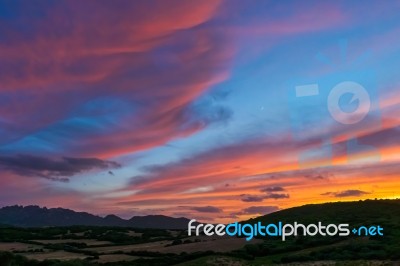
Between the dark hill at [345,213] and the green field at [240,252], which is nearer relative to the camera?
the green field at [240,252]

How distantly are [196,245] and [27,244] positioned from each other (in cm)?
5336

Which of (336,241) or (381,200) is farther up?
(381,200)


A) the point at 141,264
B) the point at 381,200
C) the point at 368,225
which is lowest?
the point at 141,264

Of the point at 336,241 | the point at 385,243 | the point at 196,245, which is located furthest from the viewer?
the point at 196,245

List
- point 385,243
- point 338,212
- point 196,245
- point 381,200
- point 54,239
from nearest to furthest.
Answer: point 385,243, point 196,245, point 54,239, point 338,212, point 381,200

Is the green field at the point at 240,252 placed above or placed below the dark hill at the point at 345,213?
below

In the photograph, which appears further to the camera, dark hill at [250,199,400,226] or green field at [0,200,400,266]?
dark hill at [250,199,400,226]

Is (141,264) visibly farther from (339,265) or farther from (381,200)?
(381,200)

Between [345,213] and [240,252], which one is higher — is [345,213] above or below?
above

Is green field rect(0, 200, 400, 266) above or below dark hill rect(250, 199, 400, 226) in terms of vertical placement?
below

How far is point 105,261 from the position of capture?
87.9 m

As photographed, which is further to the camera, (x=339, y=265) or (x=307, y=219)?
(x=307, y=219)

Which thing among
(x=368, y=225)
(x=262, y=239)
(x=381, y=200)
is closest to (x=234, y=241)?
(x=262, y=239)

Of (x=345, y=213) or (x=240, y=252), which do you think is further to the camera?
(x=345, y=213)
